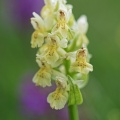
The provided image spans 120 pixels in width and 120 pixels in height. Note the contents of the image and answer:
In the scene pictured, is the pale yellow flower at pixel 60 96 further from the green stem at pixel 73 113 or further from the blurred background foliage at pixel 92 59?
the blurred background foliage at pixel 92 59

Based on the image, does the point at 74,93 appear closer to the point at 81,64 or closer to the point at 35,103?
the point at 81,64

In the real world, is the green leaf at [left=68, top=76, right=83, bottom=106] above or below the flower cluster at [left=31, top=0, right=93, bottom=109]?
below

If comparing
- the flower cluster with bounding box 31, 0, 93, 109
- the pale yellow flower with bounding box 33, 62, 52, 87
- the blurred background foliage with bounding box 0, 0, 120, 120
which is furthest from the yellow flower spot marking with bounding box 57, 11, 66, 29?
the blurred background foliage with bounding box 0, 0, 120, 120
